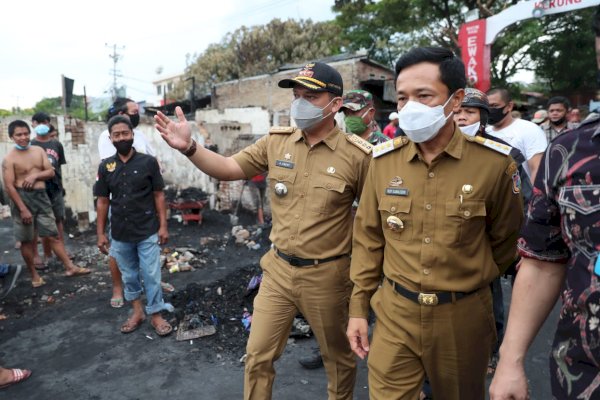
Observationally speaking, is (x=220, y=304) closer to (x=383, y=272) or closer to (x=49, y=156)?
(x=383, y=272)

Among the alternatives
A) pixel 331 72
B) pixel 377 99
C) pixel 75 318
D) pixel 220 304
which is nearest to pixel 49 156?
pixel 75 318

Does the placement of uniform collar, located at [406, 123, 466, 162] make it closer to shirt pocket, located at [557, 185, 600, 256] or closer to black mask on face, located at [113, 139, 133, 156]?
shirt pocket, located at [557, 185, 600, 256]

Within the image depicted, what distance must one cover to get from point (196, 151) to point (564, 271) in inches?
79.2

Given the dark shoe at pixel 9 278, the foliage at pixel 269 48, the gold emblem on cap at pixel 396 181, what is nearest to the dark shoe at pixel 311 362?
the gold emblem on cap at pixel 396 181

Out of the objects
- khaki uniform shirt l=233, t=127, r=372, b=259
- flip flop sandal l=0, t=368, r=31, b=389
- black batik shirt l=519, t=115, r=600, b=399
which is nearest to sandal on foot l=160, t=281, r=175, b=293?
flip flop sandal l=0, t=368, r=31, b=389

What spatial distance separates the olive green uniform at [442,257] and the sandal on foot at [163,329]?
2759 mm

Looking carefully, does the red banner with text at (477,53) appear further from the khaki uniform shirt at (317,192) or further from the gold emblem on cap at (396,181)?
the gold emblem on cap at (396,181)

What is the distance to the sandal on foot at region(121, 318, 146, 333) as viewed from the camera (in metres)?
4.35

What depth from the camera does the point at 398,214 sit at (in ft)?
6.40

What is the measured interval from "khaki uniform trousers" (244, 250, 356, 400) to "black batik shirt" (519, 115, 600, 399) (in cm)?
137

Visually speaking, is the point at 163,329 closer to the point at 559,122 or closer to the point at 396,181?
the point at 396,181

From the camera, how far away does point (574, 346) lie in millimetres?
1256

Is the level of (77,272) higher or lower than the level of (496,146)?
lower

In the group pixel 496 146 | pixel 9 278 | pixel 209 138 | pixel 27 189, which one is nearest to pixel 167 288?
pixel 9 278
